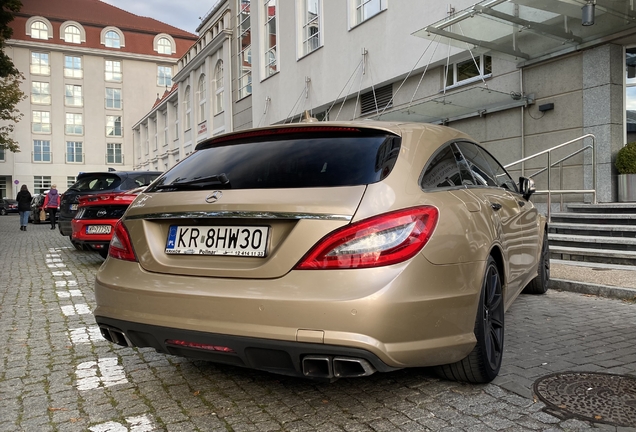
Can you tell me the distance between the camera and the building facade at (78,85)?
59906 millimetres

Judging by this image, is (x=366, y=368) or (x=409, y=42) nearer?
(x=366, y=368)

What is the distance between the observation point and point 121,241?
10.4ft

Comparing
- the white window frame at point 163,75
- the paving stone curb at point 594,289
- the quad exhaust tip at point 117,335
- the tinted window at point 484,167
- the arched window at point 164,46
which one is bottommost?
the paving stone curb at point 594,289

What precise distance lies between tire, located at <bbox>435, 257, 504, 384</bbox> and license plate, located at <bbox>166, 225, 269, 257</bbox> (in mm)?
1242

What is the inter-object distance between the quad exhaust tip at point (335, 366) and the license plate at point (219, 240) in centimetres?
55

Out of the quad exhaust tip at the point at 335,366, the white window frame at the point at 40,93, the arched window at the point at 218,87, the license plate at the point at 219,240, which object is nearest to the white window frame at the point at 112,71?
the white window frame at the point at 40,93

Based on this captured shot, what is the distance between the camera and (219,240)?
2795mm

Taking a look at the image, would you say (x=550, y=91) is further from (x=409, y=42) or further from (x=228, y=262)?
(x=228, y=262)

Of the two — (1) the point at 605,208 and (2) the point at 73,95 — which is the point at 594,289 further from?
(2) the point at 73,95

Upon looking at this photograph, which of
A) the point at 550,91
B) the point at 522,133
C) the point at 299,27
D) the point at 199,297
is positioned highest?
the point at 299,27

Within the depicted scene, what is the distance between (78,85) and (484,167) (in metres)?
65.5

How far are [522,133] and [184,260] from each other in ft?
35.4

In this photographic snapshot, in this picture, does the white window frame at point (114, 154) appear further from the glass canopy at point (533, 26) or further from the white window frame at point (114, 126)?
the glass canopy at point (533, 26)

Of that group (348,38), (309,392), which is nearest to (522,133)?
(348,38)
